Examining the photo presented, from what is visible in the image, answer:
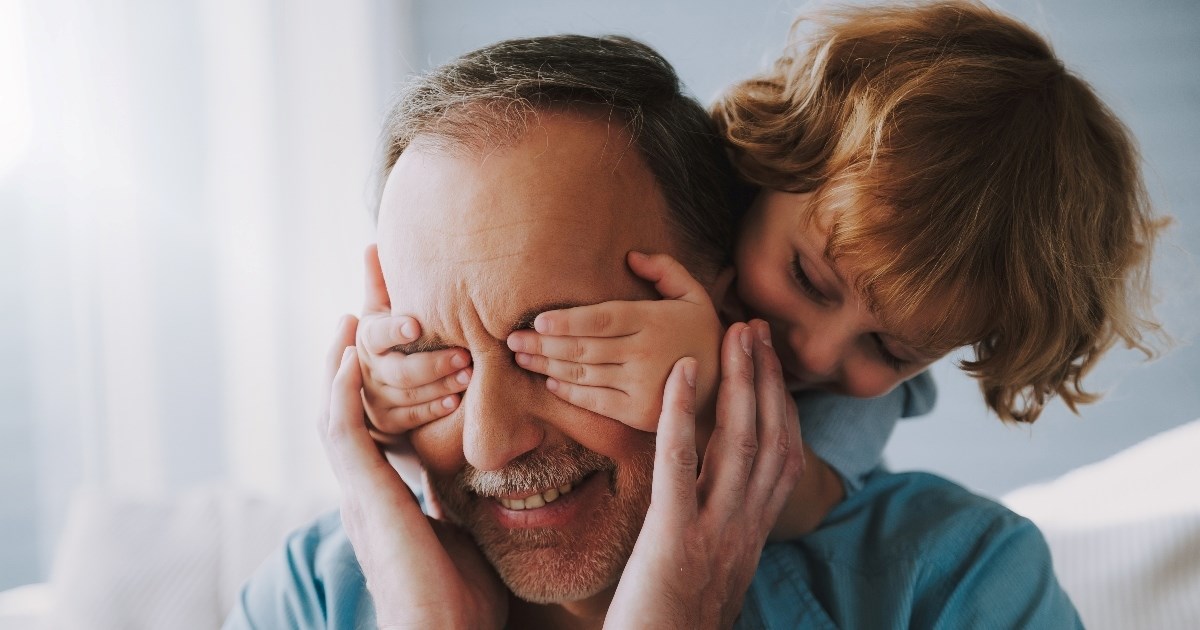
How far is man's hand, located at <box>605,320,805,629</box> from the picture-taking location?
4.06ft

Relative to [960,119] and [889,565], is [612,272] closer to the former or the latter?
[960,119]

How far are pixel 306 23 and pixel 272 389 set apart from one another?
1245 mm

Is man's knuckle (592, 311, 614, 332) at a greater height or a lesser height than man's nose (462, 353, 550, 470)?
greater

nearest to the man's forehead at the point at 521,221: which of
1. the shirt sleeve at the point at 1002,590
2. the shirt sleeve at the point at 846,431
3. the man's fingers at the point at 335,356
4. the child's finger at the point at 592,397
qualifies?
the child's finger at the point at 592,397

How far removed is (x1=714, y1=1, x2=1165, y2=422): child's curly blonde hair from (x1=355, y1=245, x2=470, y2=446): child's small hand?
0.54 meters

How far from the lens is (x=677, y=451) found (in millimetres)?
1240

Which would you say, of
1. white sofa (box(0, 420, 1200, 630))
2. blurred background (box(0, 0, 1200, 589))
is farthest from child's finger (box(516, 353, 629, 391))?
white sofa (box(0, 420, 1200, 630))

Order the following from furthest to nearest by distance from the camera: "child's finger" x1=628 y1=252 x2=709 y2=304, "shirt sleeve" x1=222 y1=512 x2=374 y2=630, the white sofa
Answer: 1. the white sofa
2. "shirt sleeve" x1=222 y1=512 x2=374 y2=630
3. "child's finger" x1=628 y1=252 x2=709 y2=304

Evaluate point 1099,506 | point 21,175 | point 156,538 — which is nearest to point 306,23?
point 21,175

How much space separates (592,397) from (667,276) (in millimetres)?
199

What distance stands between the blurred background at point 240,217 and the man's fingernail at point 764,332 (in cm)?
83

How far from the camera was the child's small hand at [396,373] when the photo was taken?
1.28m

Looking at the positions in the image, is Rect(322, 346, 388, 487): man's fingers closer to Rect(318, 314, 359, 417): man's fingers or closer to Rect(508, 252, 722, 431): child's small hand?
Rect(318, 314, 359, 417): man's fingers

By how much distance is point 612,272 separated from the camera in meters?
1.30
